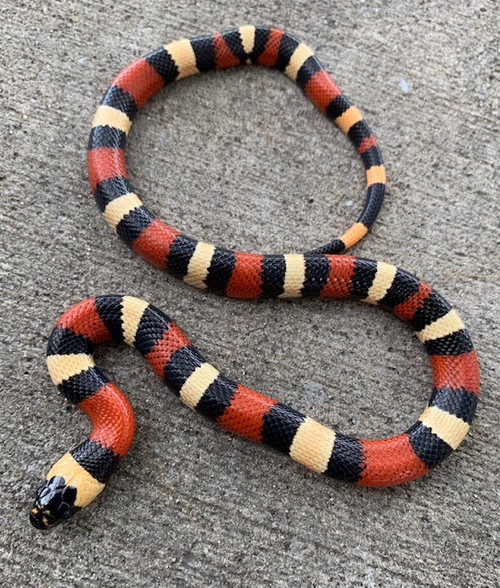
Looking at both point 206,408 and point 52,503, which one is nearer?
point 52,503

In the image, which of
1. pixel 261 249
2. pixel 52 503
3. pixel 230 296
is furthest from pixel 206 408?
pixel 261 249

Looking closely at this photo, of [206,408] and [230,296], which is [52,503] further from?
[230,296]

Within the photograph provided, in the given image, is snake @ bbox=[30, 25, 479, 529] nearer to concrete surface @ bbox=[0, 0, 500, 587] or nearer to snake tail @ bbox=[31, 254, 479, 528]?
snake tail @ bbox=[31, 254, 479, 528]

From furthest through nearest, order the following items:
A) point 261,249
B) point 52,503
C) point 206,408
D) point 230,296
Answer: point 261,249 < point 230,296 < point 206,408 < point 52,503

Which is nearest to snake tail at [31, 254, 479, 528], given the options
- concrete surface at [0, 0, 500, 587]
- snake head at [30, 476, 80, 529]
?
snake head at [30, 476, 80, 529]

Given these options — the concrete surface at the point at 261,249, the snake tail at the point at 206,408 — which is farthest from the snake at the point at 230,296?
the concrete surface at the point at 261,249

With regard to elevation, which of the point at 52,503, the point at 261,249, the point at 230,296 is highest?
the point at 261,249

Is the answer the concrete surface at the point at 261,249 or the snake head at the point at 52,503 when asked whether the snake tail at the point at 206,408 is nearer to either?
the snake head at the point at 52,503
